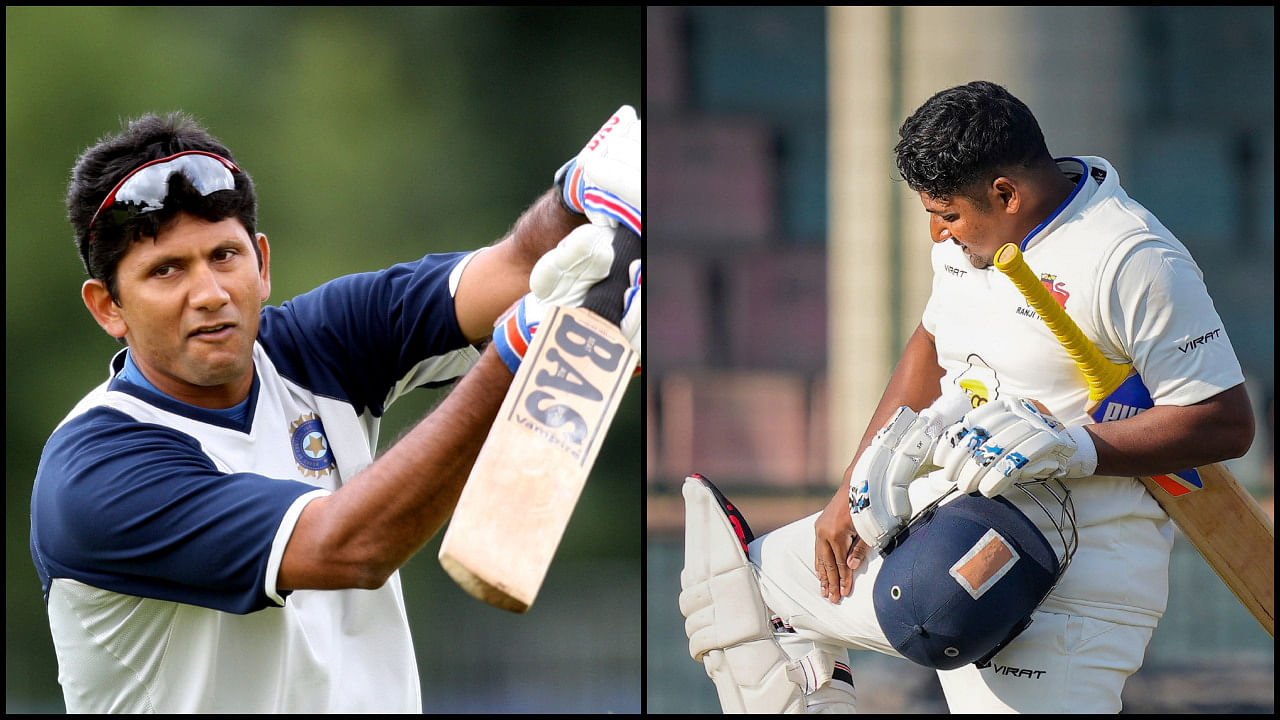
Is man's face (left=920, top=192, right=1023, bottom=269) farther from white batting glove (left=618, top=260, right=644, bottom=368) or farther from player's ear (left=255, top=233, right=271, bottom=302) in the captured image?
player's ear (left=255, top=233, right=271, bottom=302)

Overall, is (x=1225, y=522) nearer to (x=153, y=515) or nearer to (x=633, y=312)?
(x=633, y=312)

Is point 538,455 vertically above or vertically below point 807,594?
above

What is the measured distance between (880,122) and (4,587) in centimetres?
567

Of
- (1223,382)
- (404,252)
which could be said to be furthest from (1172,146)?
(404,252)

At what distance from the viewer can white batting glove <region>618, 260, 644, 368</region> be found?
202 cm

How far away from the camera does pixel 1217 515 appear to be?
86.6 inches

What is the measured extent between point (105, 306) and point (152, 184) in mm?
303

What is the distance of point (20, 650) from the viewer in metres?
7.41

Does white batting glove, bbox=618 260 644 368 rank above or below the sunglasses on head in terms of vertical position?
below

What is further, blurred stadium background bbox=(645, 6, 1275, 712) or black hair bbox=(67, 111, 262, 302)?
blurred stadium background bbox=(645, 6, 1275, 712)

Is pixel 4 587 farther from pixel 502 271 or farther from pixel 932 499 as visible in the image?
pixel 932 499

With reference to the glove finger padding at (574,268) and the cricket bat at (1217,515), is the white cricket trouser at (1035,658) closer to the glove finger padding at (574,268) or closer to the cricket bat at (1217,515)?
the cricket bat at (1217,515)

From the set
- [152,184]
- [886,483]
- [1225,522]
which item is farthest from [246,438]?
[1225,522]

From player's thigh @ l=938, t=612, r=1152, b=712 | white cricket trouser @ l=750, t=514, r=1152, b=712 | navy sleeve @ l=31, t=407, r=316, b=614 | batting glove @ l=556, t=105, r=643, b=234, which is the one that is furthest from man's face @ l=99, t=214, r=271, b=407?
player's thigh @ l=938, t=612, r=1152, b=712
